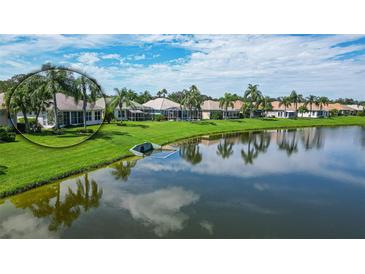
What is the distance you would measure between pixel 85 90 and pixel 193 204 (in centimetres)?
668

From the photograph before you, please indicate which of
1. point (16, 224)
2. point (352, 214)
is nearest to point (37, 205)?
point (16, 224)

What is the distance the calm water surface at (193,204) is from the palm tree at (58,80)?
14.8ft

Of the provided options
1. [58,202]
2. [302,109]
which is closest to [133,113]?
[58,202]

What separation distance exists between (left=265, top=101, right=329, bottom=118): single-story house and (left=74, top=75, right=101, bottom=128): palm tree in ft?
272

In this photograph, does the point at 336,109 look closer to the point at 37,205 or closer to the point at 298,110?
the point at 298,110

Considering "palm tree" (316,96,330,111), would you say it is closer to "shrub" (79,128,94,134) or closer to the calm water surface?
the calm water surface

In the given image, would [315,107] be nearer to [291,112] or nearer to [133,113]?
[291,112]

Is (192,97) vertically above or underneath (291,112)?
above

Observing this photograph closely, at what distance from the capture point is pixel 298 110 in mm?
88000

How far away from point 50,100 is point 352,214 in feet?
35.3

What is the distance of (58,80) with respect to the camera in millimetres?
5434

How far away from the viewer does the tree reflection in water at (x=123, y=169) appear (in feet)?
47.2

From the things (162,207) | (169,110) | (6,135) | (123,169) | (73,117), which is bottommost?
(162,207)

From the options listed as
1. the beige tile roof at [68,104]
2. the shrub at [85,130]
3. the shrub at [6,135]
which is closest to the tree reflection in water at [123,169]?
the shrub at [6,135]
